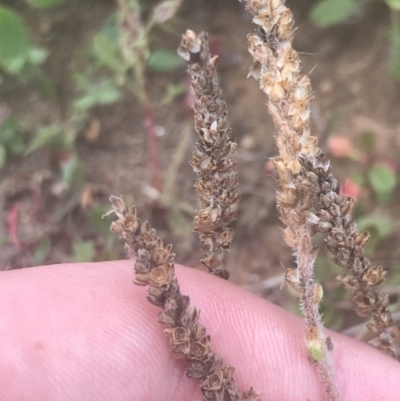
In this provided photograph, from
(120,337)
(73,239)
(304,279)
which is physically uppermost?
(304,279)

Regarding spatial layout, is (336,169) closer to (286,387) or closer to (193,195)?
(193,195)

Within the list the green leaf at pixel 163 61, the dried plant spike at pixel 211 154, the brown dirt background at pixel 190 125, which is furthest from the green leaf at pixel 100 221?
the dried plant spike at pixel 211 154

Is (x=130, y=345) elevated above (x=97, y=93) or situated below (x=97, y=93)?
below

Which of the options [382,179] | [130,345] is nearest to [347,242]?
[130,345]

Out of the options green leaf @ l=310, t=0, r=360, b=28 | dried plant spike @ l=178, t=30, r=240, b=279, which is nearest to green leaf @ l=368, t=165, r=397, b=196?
green leaf @ l=310, t=0, r=360, b=28

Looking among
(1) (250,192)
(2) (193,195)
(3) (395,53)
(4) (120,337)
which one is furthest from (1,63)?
(3) (395,53)

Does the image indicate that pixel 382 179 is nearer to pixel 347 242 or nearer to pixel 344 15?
pixel 344 15

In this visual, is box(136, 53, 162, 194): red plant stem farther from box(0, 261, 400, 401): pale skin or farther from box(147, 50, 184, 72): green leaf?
box(0, 261, 400, 401): pale skin
